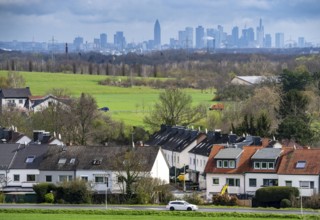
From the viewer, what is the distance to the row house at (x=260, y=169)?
56.1 m

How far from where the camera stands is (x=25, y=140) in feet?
232

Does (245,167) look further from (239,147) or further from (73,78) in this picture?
(73,78)

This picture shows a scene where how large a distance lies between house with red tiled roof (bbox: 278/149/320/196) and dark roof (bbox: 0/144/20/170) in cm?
1634

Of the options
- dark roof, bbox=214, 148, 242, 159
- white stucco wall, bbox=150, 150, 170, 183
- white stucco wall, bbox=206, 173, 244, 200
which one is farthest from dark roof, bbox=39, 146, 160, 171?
dark roof, bbox=214, 148, 242, 159

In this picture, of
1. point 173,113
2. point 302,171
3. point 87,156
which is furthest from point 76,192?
point 173,113

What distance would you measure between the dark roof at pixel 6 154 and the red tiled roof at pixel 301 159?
643 inches

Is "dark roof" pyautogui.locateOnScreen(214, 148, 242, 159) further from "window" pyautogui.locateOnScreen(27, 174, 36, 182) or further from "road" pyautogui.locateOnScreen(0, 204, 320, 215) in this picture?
"window" pyautogui.locateOnScreen(27, 174, 36, 182)

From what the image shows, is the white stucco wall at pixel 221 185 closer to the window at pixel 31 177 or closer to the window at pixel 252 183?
the window at pixel 252 183

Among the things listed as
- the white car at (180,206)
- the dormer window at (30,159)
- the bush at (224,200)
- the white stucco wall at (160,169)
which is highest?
the dormer window at (30,159)

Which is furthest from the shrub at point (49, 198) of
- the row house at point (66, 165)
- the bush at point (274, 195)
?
the bush at point (274, 195)

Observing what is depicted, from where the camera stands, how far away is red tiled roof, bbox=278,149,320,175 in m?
56.2

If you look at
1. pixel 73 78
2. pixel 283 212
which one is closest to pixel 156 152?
pixel 283 212

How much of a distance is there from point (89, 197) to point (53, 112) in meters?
32.9

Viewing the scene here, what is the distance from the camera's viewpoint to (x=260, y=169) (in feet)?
190
